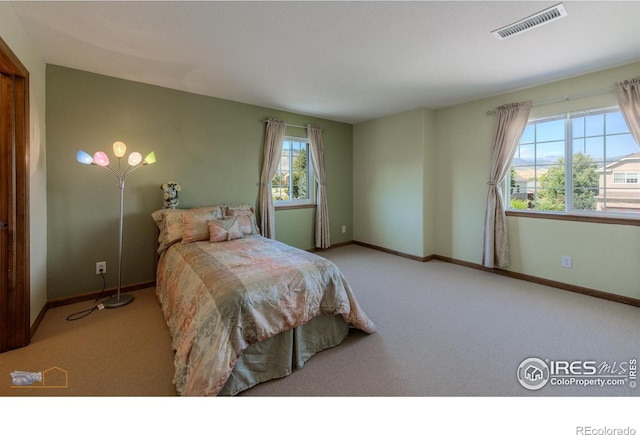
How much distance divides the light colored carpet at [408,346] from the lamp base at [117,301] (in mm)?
77

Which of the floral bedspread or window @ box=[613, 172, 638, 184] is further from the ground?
window @ box=[613, 172, 638, 184]

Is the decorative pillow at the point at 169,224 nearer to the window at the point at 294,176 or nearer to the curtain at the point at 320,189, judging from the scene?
the window at the point at 294,176

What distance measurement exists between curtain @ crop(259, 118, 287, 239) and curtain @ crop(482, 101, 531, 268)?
3.13 metres

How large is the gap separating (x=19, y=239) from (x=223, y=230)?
5.14ft

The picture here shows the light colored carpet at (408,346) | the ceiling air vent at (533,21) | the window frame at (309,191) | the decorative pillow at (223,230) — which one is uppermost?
the ceiling air vent at (533,21)

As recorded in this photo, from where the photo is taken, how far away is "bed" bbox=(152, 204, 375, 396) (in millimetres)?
1636

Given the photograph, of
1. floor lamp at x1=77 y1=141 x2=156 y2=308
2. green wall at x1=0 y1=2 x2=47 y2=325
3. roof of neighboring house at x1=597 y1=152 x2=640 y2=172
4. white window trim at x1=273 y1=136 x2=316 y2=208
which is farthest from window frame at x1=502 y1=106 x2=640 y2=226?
green wall at x1=0 y1=2 x2=47 y2=325

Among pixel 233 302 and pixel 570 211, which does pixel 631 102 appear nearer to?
pixel 570 211

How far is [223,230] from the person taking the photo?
3.11 meters

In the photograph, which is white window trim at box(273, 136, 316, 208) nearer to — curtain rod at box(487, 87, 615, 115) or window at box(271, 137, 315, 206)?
window at box(271, 137, 315, 206)

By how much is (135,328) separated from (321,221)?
3.24m

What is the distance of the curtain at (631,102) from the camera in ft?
9.12

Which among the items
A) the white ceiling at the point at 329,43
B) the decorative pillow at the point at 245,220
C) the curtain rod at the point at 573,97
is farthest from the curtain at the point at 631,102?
the decorative pillow at the point at 245,220
